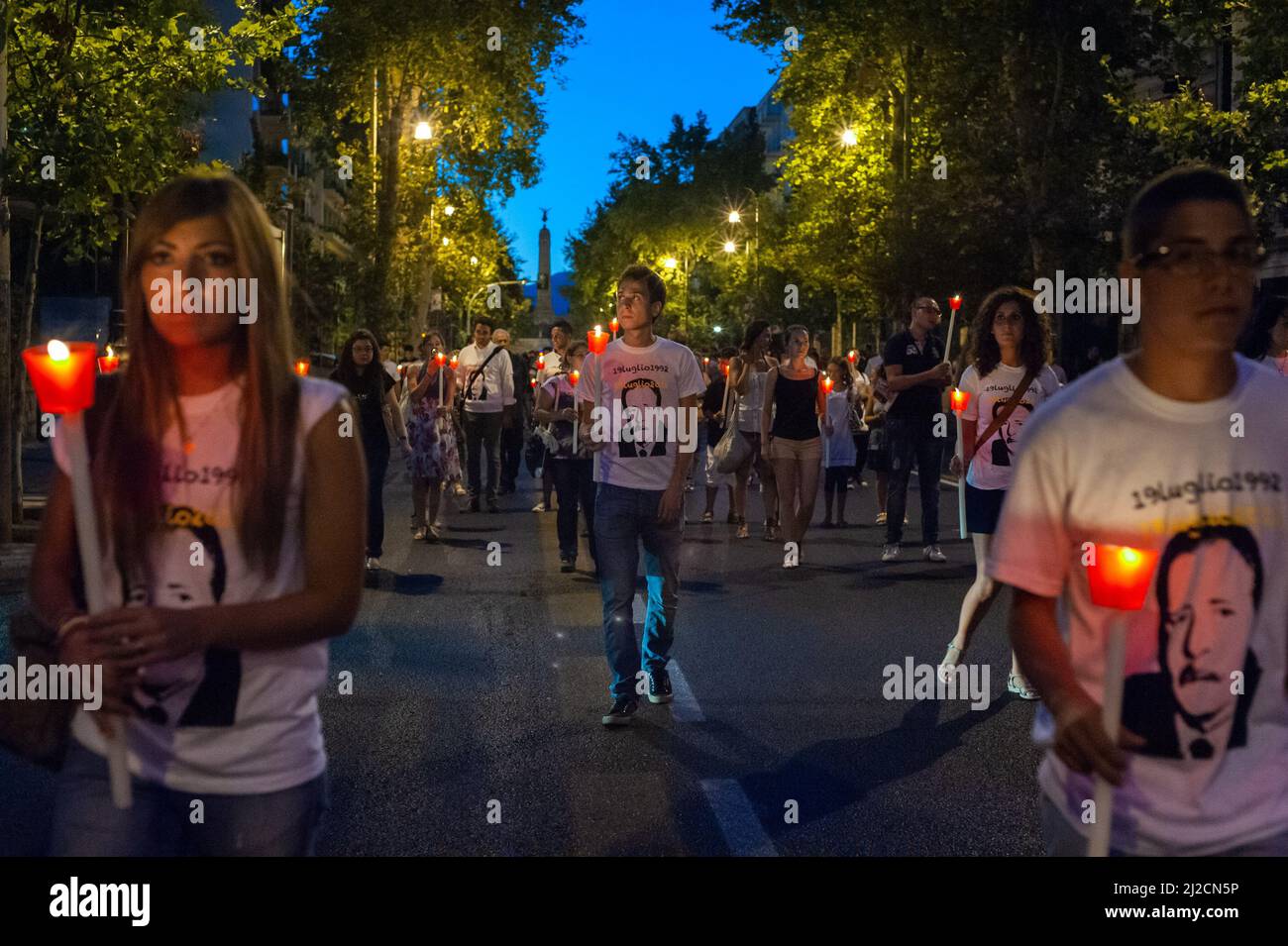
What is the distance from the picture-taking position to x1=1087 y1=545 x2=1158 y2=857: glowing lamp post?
2.52 m

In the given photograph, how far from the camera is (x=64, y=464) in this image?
288cm

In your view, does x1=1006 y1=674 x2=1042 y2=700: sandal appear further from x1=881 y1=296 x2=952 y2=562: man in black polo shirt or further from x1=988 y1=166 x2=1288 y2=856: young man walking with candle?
x1=988 y1=166 x2=1288 y2=856: young man walking with candle

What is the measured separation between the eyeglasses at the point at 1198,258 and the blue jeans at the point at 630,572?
5305mm

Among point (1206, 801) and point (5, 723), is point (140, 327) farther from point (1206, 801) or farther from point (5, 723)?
point (1206, 801)

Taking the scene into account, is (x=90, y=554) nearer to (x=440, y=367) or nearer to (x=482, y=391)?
(x=440, y=367)

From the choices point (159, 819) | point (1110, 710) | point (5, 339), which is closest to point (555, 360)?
point (5, 339)

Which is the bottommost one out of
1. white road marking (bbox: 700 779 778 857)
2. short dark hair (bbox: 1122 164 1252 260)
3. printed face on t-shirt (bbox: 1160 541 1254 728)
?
white road marking (bbox: 700 779 778 857)

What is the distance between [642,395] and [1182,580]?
226 inches

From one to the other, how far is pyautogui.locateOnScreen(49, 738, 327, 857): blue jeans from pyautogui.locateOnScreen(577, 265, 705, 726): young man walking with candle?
5172 mm

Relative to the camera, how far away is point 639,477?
8250 mm

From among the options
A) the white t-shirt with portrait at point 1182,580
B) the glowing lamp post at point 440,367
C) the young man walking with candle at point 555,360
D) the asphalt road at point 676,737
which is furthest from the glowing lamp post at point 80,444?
the young man walking with candle at point 555,360

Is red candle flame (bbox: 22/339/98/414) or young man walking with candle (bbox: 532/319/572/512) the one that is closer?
red candle flame (bbox: 22/339/98/414)

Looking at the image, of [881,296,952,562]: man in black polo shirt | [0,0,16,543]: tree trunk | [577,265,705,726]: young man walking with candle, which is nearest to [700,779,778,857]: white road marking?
[577,265,705,726]: young man walking with candle
